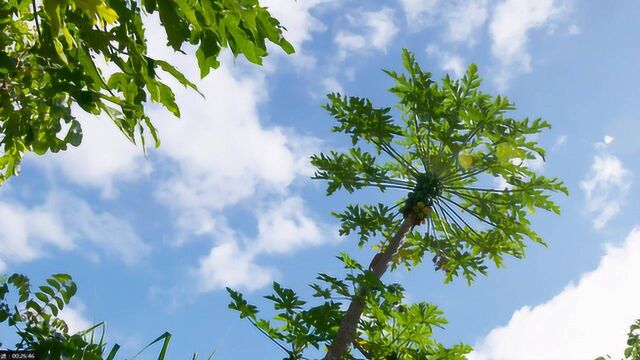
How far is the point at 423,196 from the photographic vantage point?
952 cm

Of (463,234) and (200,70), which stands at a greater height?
(463,234)

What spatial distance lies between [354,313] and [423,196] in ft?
6.88

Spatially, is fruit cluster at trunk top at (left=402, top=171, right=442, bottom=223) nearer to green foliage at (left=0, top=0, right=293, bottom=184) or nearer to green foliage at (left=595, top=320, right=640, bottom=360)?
green foliage at (left=595, top=320, right=640, bottom=360)

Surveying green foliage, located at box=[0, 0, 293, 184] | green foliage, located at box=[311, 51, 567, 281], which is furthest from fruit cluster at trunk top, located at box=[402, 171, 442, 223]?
green foliage, located at box=[0, 0, 293, 184]

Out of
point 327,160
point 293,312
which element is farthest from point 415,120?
point 293,312

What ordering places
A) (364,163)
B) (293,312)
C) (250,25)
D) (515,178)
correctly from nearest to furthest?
1. (250,25)
2. (293,312)
3. (515,178)
4. (364,163)

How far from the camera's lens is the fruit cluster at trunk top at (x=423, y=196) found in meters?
9.41

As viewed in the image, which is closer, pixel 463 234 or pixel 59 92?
pixel 59 92

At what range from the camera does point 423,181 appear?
969 cm

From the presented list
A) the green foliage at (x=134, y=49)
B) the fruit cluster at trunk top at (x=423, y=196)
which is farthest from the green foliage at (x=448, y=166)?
the green foliage at (x=134, y=49)

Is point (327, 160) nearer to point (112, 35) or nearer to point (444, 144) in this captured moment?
point (444, 144)

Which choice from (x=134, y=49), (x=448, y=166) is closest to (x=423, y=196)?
(x=448, y=166)

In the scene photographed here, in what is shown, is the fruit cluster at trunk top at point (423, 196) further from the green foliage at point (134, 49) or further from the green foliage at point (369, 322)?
the green foliage at point (134, 49)

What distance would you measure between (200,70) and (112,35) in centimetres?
35
